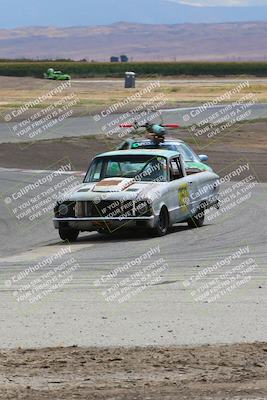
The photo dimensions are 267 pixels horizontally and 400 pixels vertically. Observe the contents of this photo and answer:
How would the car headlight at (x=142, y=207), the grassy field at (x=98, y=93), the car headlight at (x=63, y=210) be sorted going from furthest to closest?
the grassy field at (x=98, y=93) → the car headlight at (x=63, y=210) → the car headlight at (x=142, y=207)

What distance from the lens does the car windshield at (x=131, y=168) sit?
1812cm

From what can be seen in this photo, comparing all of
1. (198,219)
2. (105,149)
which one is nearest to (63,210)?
(198,219)

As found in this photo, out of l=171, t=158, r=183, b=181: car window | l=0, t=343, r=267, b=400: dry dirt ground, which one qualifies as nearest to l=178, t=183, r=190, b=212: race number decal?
l=171, t=158, r=183, b=181: car window

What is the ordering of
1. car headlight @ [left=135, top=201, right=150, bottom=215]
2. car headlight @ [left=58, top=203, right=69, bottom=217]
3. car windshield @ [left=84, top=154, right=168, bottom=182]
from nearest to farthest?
car headlight @ [left=135, top=201, right=150, bottom=215] → car headlight @ [left=58, top=203, right=69, bottom=217] → car windshield @ [left=84, top=154, right=168, bottom=182]

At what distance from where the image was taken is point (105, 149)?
1436 inches

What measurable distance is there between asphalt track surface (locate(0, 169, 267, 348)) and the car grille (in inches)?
16.8

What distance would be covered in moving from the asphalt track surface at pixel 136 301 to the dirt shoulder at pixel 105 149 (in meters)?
12.1

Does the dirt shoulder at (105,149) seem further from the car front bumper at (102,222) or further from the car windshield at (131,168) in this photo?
the car front bumper at (102,222)

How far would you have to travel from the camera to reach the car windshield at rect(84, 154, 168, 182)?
59.5ft

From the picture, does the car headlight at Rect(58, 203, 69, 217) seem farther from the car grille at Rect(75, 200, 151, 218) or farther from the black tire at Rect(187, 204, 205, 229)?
the black tire at Rect(187, 204, 205, 229)

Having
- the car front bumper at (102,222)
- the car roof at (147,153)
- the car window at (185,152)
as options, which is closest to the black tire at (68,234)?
the car front bumper at (102,222)

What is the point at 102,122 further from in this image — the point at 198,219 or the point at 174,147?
the point at 198,219

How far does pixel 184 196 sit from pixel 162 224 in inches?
44.0

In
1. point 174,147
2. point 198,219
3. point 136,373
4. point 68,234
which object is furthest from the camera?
point 174,147
